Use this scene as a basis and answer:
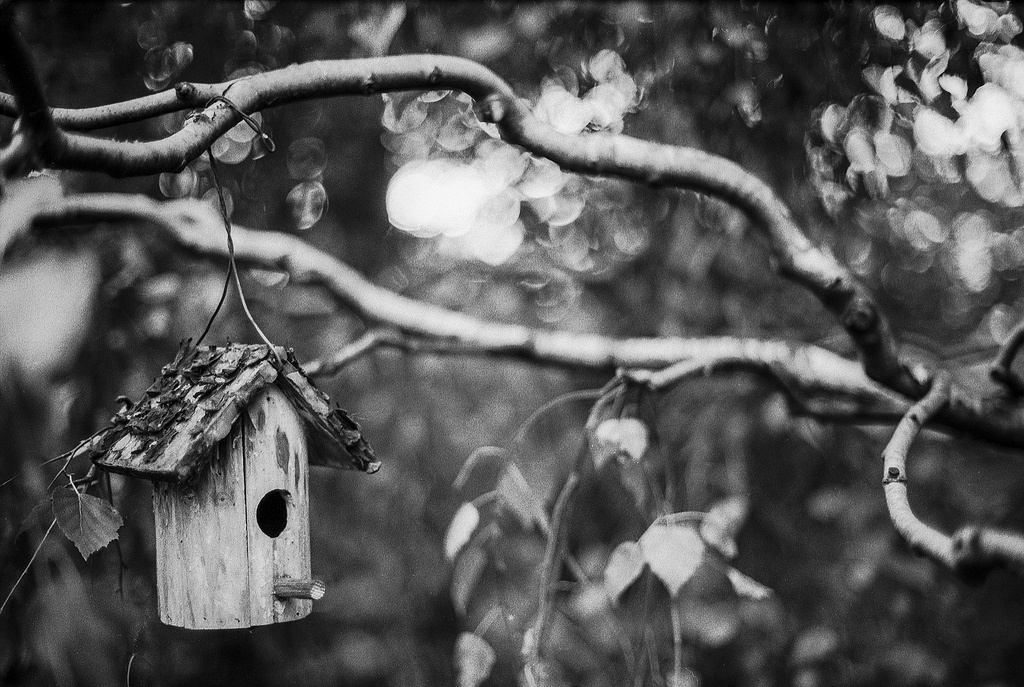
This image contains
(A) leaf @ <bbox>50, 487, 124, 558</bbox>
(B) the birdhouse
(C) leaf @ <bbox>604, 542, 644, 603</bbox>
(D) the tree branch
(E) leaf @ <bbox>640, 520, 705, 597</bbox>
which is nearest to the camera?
(D) the tree branch

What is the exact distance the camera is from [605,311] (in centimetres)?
427

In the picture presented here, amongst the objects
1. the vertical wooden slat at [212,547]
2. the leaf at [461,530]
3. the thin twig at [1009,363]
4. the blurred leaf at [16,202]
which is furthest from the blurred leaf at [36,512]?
the thin twig at [1009,363]

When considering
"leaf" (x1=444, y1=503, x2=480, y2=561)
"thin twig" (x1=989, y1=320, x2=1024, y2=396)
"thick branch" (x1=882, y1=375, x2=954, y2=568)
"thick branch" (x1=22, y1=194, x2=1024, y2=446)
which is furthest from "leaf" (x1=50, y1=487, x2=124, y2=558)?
"thin twig" (x1=989, y1=320, x2=1024, y2=396)

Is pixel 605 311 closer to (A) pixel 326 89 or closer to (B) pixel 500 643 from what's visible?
(B) pixel 500 643

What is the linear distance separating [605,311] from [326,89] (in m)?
3.21

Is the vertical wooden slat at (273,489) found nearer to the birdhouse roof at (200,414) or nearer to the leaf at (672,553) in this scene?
the birdhouse roof at (200,414)

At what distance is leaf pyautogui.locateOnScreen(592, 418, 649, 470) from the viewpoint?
1.42m

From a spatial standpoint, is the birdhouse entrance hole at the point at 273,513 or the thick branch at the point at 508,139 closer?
the thick branch at the point at 508,139

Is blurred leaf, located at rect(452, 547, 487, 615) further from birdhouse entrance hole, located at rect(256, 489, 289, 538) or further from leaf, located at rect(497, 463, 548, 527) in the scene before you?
birdhouse entrance hole, located at rect(256, 489, 289, 538)

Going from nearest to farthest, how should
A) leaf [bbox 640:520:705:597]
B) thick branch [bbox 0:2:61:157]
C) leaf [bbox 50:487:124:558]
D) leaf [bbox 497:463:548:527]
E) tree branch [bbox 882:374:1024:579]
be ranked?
thick branch [bbox 0:2:61:157]
tree branch [bbox 882:374:1024:579]
leaf [bbox 50:487:124:558]
leaf [bbox 640:520:705:597]
leaf [bbox 497:463:548:527]

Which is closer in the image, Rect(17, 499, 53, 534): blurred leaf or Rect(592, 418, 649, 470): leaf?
Rect(17, 499, 53, 534): blurred leaf

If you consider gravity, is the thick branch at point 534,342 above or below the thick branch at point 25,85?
below

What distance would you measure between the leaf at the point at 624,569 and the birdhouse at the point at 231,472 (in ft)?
1.61

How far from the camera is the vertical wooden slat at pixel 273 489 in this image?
1236 millimetres
